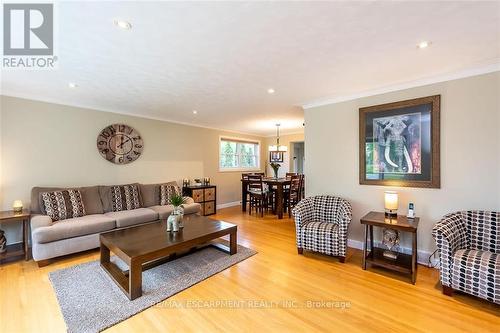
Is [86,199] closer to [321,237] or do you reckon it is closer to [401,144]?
[321,237]

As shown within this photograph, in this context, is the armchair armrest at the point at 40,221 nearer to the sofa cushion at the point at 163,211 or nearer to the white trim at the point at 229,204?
the sofa cushion at the point at 163,211

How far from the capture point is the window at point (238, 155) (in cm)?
670

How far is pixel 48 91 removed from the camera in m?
3.25

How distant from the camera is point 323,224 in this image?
3.18 metres

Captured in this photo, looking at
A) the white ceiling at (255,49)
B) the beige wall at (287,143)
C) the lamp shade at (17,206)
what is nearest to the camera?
the white ceiling at (255,49)

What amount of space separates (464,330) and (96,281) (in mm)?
3450

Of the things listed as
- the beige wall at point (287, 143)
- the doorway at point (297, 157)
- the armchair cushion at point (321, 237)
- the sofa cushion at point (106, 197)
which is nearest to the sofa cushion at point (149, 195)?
the sofa cushion at point (106, 197)

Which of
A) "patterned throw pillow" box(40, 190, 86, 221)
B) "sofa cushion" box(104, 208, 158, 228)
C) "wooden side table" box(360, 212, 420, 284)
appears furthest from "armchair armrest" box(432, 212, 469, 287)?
"patterned throw pillow" box(40, 190, 86, 221)

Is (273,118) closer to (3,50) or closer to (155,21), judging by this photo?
(155,21)

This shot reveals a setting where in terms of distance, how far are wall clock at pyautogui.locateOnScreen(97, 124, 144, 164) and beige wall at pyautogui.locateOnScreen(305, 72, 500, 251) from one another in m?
4.10

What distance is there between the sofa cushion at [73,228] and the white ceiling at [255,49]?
6.19ft

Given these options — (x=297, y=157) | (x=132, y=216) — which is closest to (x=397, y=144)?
(x=132, y=216)

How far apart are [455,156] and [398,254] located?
1396 millimetres

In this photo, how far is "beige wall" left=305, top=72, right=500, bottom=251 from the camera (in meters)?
2.45
